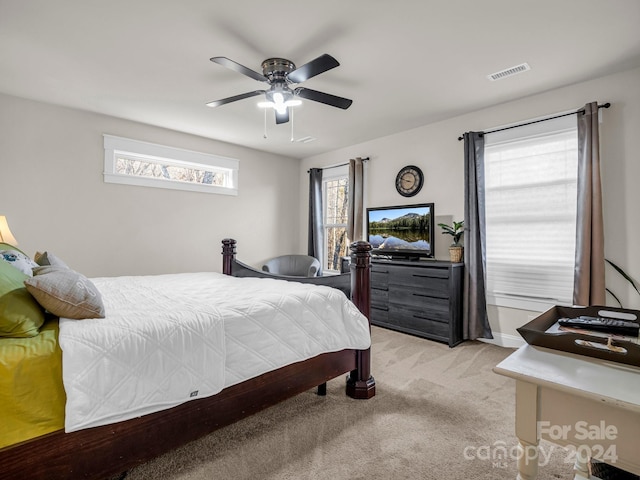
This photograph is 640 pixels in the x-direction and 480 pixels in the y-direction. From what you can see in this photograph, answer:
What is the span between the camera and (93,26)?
7.31 feet

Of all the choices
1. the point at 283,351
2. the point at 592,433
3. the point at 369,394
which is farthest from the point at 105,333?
the point at 369,394

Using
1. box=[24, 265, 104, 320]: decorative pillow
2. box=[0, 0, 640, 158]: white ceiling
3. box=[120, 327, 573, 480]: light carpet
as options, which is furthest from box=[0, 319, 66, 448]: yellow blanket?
box=[0, 0, 640, 158]: white ceiling

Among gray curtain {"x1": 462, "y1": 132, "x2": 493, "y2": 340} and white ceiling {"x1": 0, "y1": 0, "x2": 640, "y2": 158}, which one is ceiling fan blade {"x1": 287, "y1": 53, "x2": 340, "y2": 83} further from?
gray curtain {"x1": 462, "y1": 132, "x2": 493, "y2": 340}

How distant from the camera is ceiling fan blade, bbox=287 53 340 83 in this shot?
210 centimetres

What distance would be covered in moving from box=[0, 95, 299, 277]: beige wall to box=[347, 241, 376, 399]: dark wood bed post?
10.1ft

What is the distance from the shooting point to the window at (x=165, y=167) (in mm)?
3973

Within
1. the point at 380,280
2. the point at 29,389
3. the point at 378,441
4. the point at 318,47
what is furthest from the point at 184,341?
the point at 380,280

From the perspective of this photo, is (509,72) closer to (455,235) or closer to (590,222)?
(590,222)

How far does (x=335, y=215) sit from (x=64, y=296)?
441 cm

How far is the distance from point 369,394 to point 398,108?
9.64 ft

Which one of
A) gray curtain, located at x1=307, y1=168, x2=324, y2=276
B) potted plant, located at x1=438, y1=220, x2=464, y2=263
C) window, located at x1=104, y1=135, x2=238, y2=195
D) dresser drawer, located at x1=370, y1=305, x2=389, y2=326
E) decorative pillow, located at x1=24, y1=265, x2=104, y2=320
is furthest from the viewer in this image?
gray curtain, located at x1=307, y1=168, x2=324, y2=276

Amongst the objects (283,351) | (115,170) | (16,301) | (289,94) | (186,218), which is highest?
(289,94)

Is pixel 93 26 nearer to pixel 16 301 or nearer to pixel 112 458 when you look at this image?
pixel 16 301

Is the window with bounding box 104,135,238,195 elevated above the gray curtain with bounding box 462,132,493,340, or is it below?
above
